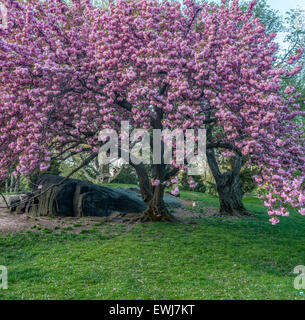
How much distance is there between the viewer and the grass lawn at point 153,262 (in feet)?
23.1

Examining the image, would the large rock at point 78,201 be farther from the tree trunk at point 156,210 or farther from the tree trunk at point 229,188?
the tree trunk at point 229,188

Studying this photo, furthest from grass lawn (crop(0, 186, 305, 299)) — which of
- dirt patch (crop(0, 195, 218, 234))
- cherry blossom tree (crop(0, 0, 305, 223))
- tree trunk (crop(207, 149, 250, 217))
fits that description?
tree trunk (crop(207, 149, 250, 217))

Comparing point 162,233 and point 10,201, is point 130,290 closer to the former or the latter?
point 162,233

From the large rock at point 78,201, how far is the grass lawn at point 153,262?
8.33ft

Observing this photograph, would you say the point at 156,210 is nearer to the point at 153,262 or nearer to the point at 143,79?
the point at 153,262

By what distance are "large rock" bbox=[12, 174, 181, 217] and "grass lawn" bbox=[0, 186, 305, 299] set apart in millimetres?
2540

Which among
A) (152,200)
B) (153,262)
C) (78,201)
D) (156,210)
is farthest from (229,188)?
(153,262)

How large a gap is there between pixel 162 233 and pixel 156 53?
7036 mm

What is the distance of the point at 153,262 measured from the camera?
365 inches

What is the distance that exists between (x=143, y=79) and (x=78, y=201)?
8631 millimetres

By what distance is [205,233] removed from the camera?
13.5m

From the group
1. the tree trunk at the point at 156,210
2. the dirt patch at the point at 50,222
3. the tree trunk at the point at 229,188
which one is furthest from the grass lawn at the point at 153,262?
the tree trunk at the point at 229,188

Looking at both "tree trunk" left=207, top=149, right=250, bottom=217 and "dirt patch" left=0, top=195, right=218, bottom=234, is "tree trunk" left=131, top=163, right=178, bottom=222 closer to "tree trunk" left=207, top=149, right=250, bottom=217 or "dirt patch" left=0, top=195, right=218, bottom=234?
"dirt patch" left=0, top=195, right=218, bottom=234

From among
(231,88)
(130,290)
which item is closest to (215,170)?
(231,88)
